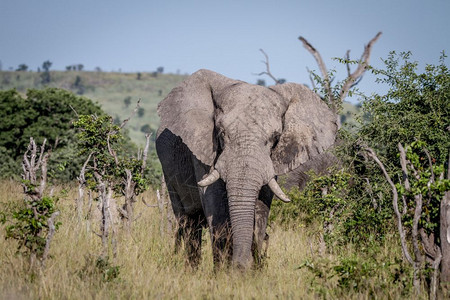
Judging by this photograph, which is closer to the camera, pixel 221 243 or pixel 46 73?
pixel 221 243

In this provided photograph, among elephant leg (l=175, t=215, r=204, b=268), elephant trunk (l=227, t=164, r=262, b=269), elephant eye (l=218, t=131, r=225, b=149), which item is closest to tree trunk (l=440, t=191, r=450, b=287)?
elephant trunk (l=227, t=164, r=262, b=269)

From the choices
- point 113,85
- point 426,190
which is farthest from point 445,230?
point 113,85

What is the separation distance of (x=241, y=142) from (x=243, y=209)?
0.76 metres

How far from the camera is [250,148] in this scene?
6.57 meters

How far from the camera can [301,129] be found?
7379 millimetres

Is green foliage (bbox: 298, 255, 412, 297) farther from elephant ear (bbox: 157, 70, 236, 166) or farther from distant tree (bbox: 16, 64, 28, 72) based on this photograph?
distant tree (bbox: 16, 64, 28, 72)

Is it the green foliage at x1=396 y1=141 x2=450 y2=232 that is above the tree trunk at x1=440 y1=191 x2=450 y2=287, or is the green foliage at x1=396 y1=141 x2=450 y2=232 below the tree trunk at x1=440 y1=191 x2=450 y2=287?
above

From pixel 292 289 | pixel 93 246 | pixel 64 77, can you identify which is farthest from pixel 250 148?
pixel 64 77

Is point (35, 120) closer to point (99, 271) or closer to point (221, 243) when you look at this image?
point (221, 243)

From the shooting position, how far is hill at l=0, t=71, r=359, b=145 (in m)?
89.4

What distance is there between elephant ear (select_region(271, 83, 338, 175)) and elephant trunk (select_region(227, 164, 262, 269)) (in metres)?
0.79

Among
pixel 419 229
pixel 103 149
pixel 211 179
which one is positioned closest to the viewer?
pixel 419 229

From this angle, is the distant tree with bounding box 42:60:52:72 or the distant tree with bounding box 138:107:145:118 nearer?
the distant tree with bounding box 138:107:145:118

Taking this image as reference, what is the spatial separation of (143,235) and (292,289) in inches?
137
